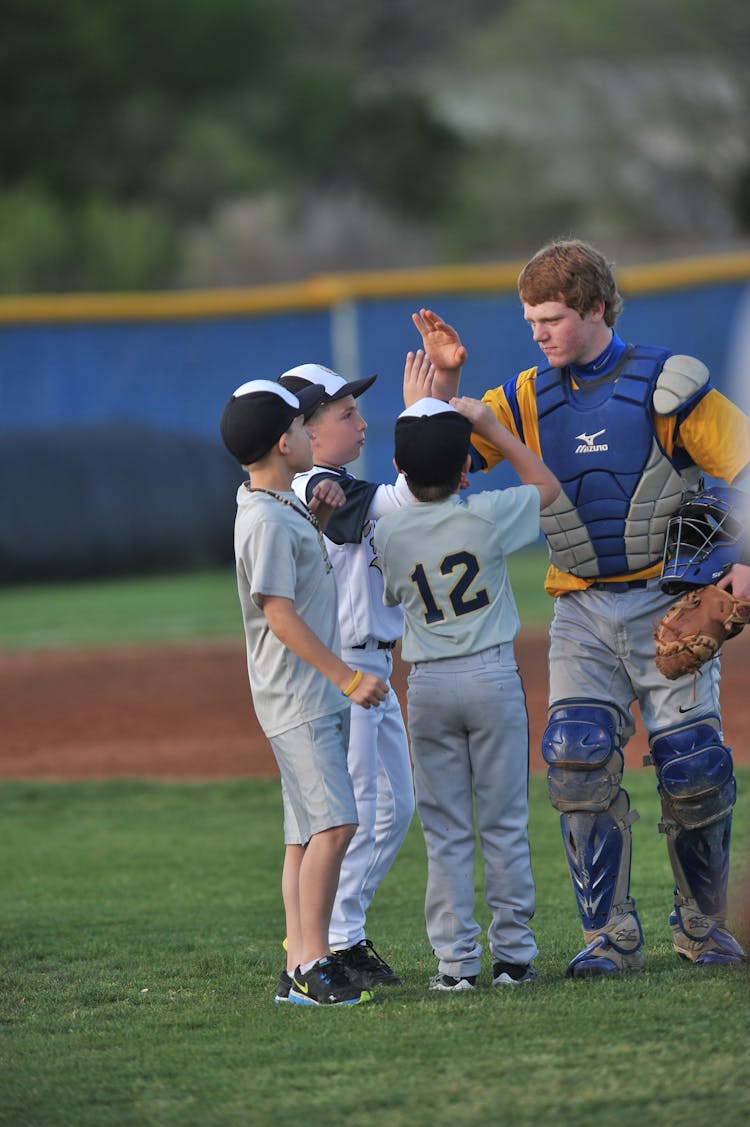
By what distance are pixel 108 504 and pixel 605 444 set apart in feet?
49.2

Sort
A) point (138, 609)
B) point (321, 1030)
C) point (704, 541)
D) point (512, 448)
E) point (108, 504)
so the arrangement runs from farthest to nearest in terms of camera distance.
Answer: point (108, 504) < point (138, 609) < point (704, 541) < point (512, 448) < point (321, 1030)

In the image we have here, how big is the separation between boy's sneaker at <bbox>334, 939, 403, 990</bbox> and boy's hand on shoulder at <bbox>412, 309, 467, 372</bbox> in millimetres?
1587

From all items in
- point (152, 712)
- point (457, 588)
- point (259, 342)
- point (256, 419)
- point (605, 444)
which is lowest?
point (152, 712)

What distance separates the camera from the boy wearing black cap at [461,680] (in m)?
4.34

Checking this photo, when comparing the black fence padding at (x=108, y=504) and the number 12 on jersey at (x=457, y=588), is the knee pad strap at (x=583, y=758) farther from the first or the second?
the black fence padding at (x=108, y=504)

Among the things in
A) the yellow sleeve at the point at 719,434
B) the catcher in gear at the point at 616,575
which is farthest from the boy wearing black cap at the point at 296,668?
the yellow sleeve at the point at 719,434

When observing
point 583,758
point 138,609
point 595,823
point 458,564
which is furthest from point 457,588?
point 138,609

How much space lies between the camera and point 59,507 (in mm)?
19078

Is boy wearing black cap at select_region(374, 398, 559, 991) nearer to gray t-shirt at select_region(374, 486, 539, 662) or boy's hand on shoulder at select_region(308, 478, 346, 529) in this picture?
gray t-shirt at select_region(374, 486, 539, 662)

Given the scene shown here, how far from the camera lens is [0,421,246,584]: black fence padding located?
19.1m

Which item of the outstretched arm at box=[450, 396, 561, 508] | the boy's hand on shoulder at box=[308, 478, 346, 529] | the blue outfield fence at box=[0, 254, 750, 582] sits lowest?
the boy's hand on shoulder at box=[308, 478, 346, 529]

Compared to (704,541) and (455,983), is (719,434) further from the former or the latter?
(455,983)

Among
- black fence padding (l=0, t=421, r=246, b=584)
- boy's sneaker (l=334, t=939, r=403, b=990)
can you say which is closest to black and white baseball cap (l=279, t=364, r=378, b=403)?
boy's sneaker (l=334, t=939, r=403, b=990)

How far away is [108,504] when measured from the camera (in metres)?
19.2
